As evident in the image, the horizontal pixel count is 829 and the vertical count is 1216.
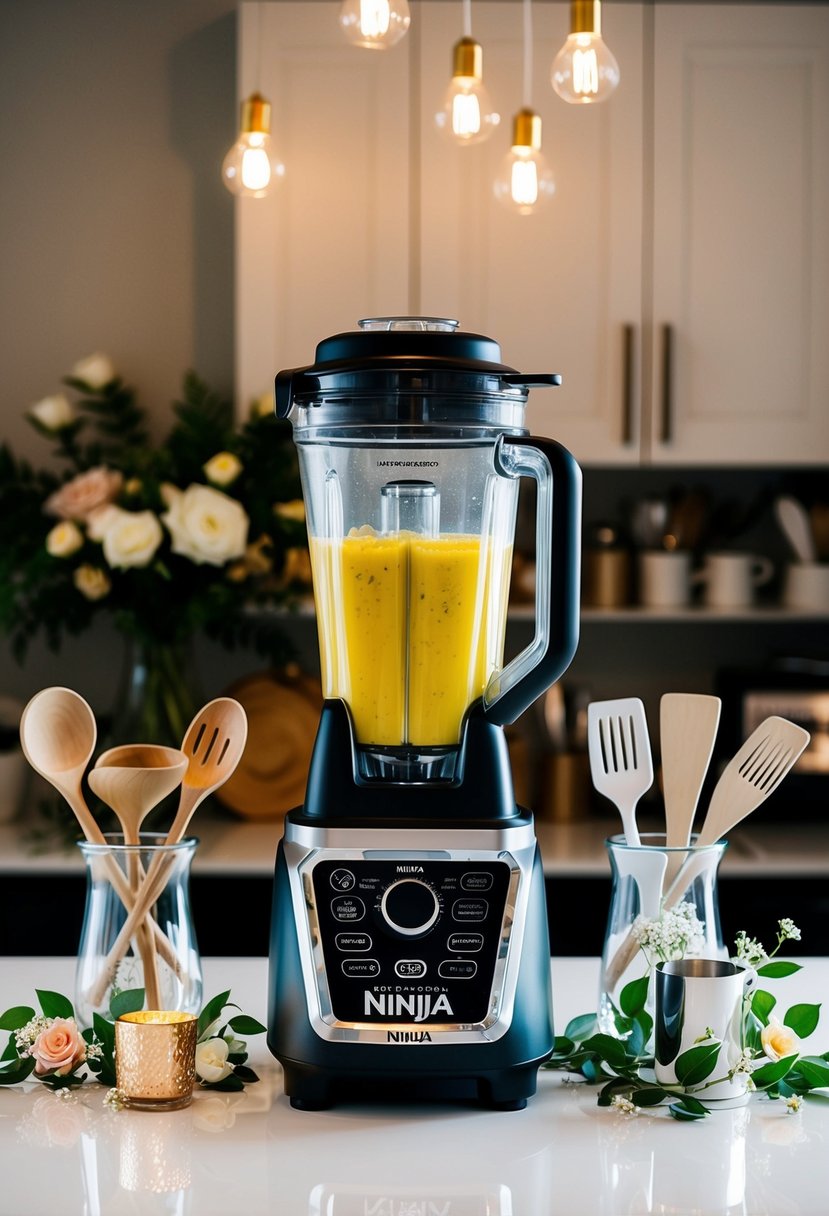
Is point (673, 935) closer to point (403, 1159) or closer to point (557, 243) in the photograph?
point (403, 1159)

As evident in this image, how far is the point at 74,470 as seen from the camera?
2.72 meters

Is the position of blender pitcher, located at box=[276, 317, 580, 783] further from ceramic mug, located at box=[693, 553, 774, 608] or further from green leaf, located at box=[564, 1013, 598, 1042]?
ceramic mug, located at box=[693, 553, 774, 608]

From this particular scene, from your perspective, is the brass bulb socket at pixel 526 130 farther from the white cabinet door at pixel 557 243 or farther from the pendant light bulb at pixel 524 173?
the white cabinet door at pixel 557 243

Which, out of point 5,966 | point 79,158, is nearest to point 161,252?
point 79,158

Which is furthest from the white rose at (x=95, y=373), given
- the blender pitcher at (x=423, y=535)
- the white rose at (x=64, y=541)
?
the blender pitcher at (x=423, y=535)

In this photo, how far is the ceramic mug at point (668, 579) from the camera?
105 inches


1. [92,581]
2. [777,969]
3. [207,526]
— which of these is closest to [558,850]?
[207,526]

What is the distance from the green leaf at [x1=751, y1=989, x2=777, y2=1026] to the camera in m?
1.00

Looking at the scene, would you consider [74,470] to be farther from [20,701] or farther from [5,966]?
[5,966]

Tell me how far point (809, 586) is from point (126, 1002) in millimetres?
1930

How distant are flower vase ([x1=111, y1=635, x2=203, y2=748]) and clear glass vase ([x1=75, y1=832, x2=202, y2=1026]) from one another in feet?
4.70

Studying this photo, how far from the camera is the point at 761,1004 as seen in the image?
101cm

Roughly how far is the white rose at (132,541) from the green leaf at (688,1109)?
158cm

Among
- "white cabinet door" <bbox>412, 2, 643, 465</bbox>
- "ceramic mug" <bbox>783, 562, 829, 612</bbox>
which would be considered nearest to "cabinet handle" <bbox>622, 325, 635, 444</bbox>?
"white cabinet door" <bbox>412, 2, 643, 465</bbox>
